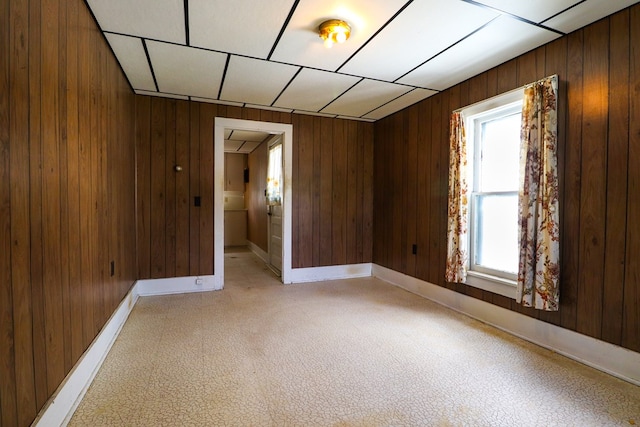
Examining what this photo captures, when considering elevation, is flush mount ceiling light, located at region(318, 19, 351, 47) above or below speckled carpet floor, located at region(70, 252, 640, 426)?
above

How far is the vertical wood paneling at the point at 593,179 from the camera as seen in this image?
209 cm

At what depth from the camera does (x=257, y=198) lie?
664 cm

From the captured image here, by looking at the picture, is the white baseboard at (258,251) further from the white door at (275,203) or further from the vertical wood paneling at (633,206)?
the vertical wood paneling at (633,206)

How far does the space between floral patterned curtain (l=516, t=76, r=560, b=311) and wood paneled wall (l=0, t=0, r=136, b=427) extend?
118 inches

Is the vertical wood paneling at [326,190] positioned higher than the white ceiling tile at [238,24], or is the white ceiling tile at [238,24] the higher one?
the white ceiling tile at [238,24]

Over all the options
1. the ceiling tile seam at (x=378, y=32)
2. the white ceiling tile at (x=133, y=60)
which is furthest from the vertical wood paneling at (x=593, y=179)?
the white ceiling tile at (x=133, y=60)

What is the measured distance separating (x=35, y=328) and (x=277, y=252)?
3692 mm

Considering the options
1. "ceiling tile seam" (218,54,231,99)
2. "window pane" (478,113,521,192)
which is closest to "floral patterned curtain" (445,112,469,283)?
"window pane" (478,113,521,192)

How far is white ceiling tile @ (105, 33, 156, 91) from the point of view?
7.85 feet

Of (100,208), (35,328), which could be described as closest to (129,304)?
(100,208)

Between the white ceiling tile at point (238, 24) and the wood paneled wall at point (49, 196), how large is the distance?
69 cm

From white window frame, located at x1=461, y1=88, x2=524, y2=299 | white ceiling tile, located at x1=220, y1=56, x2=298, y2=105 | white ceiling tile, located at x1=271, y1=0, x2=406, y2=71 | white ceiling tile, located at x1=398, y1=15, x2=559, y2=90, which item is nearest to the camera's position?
white ceiling tile, located at x1=271, y1=0, x2=406, y2=71

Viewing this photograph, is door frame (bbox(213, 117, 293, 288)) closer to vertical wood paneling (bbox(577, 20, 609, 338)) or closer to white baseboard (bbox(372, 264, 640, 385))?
white baseboard (bbox(372, 264, 640, 385))

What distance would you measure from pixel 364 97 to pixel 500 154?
64.3 inches
